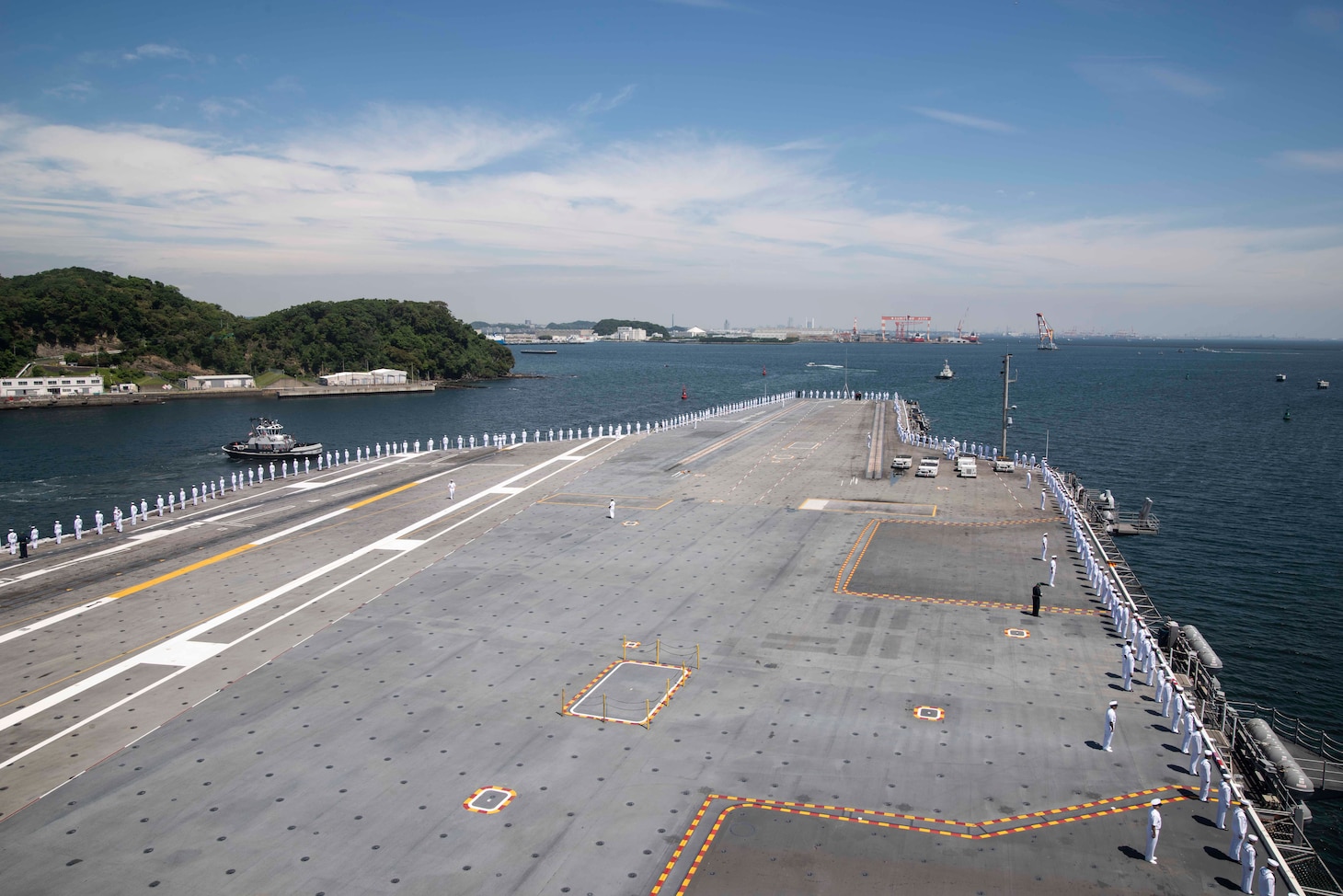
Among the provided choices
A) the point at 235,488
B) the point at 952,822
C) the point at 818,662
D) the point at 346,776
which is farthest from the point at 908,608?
the point at 235,488

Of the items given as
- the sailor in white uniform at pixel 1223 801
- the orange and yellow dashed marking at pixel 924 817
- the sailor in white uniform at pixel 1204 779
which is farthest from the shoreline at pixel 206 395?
the sailor in white uniform at pixel 1223 801

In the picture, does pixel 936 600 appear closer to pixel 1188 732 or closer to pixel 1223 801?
pixel 1188 732

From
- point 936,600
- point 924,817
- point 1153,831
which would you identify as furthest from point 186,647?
point 1153,831

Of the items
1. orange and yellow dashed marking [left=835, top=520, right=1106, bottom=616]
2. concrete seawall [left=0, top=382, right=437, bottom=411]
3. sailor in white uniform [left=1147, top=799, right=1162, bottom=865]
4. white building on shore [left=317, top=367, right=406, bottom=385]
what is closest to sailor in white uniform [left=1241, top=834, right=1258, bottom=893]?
sailor in white uniform [left=1147, top=799, right=1162, bottom=865]

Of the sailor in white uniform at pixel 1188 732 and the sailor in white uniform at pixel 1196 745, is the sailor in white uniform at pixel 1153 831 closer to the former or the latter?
the sailor in white uniform at pixel 1196 745

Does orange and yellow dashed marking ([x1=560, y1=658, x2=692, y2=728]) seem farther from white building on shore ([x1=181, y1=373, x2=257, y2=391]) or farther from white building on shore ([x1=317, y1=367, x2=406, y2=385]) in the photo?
white building on shore ([x1=181, y1=373, x2=257, y2=391])

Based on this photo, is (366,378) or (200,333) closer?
(366,378)

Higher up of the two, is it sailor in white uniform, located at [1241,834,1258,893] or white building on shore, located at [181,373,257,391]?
white building on shore, located at [181,373,257,391]

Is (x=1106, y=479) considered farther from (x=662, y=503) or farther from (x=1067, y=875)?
(x=1067, y=875)

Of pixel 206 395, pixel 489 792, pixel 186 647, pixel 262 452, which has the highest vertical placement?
pixel 206 395
